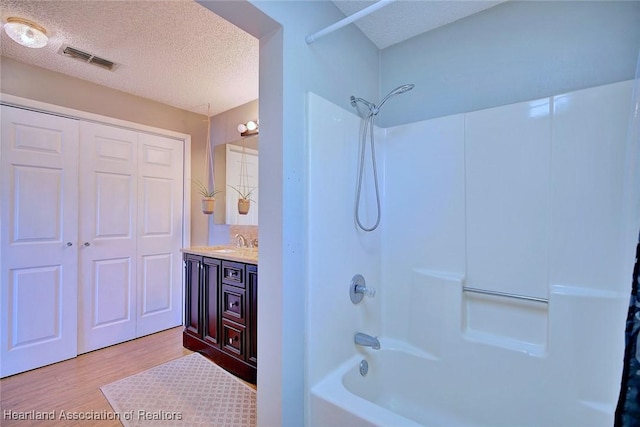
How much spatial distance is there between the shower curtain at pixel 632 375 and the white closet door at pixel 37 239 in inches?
133

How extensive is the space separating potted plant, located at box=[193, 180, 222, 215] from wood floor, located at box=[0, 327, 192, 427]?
132cm

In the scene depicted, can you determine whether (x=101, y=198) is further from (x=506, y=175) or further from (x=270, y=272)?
(x=506, y=175)

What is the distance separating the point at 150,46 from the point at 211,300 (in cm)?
191

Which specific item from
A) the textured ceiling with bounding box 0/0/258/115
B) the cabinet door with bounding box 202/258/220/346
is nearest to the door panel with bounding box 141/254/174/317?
the cabinet door with bounding box 202/258/220/346

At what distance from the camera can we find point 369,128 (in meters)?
1.79

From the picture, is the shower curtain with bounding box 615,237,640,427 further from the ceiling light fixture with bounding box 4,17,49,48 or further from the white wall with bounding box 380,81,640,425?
the ceiling light fixture with bounding box 4,17,49,48

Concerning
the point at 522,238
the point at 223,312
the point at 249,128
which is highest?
the point at 249,128

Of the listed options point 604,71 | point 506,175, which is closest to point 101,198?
point 506,175

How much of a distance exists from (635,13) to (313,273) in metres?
1.83

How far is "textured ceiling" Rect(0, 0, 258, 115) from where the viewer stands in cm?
169

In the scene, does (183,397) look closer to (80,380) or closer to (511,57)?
(80,380)

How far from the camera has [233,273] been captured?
2.21 meters

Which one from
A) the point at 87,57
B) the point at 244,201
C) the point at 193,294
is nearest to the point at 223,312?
the point at 193,294

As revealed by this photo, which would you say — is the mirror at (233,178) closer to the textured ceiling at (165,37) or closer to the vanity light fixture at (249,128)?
the vanity light fixture at (249,128)
